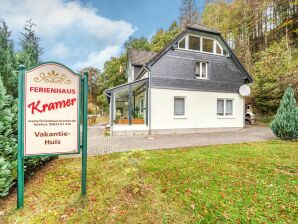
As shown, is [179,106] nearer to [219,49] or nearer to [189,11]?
[219,49]

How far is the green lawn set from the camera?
2992 mm

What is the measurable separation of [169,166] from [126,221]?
2.68 metres

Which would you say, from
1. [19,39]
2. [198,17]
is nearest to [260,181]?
[19,39]

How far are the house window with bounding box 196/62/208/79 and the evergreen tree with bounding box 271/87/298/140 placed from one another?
5819 millimetres

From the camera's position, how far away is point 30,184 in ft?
13.8

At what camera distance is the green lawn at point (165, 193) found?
2.99 metres

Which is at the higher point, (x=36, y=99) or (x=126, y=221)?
(x=36, y=99)

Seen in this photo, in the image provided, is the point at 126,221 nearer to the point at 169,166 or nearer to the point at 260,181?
the point at 169,166

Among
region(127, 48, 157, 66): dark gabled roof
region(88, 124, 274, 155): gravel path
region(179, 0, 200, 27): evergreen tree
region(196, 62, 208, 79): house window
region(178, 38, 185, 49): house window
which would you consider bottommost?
region(88, 124, 274, 155): gravel path

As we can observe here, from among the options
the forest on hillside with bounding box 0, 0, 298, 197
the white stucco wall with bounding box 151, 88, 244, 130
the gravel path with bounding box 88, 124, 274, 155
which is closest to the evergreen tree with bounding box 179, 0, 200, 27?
the forest on hillside with bounding box 0, 0, 298, 197

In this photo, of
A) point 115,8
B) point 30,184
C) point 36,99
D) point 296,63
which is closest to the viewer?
point 36,99

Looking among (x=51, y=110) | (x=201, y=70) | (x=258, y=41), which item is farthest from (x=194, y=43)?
(x=258, y=41)

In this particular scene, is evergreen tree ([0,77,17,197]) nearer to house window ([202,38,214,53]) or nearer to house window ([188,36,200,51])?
house window ([188,36,200,51])

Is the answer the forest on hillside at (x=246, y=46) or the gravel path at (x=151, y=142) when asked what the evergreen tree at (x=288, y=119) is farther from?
the forest on hillside at (x=246, y=46)
